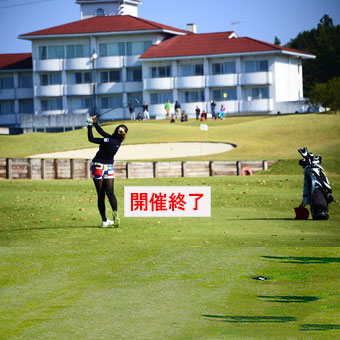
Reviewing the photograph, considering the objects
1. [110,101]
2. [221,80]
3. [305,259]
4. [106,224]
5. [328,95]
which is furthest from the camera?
[110,101]

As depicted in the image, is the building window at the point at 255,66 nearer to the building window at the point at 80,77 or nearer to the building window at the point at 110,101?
the building window at the point at 110,101

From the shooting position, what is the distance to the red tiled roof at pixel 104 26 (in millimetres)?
97500

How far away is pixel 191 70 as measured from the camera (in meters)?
95.6

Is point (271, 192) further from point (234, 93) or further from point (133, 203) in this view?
point (234, 93)

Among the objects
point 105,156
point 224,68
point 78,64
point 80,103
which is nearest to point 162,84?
point 224,68

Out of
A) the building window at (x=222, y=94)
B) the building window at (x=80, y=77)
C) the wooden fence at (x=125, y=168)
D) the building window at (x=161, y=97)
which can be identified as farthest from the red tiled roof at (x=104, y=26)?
the wooden fence at (x=125, y=168)

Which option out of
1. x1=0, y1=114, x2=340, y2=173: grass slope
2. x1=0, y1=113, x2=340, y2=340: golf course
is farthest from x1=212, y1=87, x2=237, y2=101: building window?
x1=0, y1=113, x2=340, y2=340: golf course

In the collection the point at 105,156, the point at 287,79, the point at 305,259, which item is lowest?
the point at 305,259

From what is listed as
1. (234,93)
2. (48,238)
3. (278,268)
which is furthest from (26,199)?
(234,93)

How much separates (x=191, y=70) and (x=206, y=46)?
3447mm

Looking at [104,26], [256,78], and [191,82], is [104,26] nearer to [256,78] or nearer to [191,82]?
[191,82]

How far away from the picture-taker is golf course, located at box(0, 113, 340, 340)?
8.27 meters

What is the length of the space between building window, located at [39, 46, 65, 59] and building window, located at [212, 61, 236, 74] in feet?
66.7
